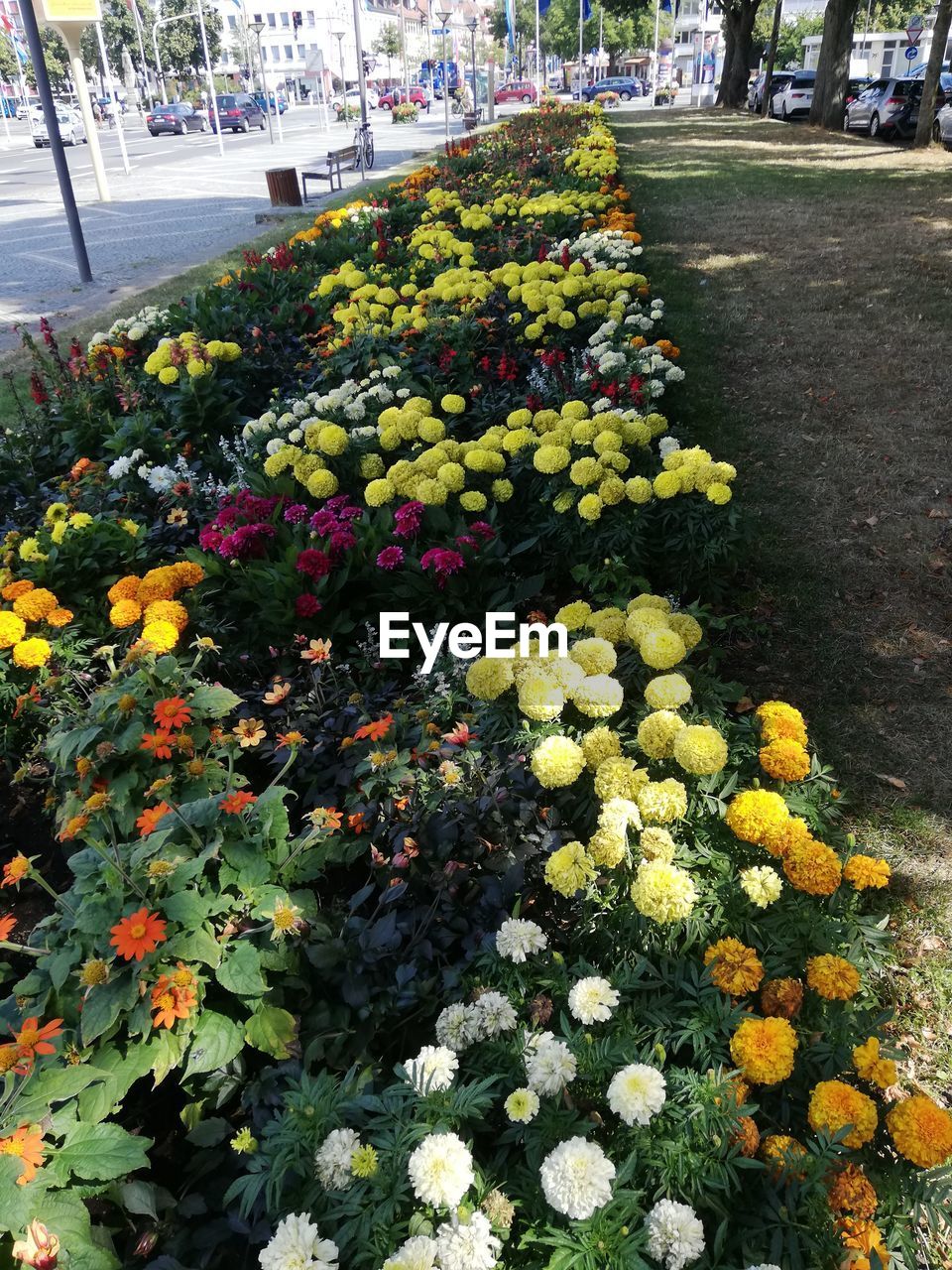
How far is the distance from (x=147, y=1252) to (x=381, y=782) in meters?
1.09

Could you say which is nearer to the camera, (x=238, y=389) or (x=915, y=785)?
(x=915, y=785)

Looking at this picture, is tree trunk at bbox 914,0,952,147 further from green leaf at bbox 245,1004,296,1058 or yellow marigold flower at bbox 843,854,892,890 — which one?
green leaf at bbox 245,1004,296,1058

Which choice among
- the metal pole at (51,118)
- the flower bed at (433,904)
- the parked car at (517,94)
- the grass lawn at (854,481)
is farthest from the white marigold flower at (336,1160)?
the parked car at (517,94)

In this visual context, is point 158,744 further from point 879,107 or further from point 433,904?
point 879,107

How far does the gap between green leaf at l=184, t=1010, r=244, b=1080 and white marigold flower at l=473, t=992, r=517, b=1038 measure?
0.50 metres

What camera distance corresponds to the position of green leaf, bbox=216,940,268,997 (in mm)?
1694

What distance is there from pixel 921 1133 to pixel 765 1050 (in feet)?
0.86

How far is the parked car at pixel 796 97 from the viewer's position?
26594 mm

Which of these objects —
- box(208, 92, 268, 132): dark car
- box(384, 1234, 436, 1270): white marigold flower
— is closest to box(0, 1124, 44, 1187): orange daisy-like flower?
box(384, 1234, 436, 1270): white marigold flower

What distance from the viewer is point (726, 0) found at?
96.3 feet

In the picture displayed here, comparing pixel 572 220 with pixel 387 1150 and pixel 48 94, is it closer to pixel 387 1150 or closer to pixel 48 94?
pixel 48 94

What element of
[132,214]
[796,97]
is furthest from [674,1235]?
[796,97]

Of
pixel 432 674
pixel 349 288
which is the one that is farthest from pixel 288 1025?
pixel 349 288

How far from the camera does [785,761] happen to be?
2004 millimetres
